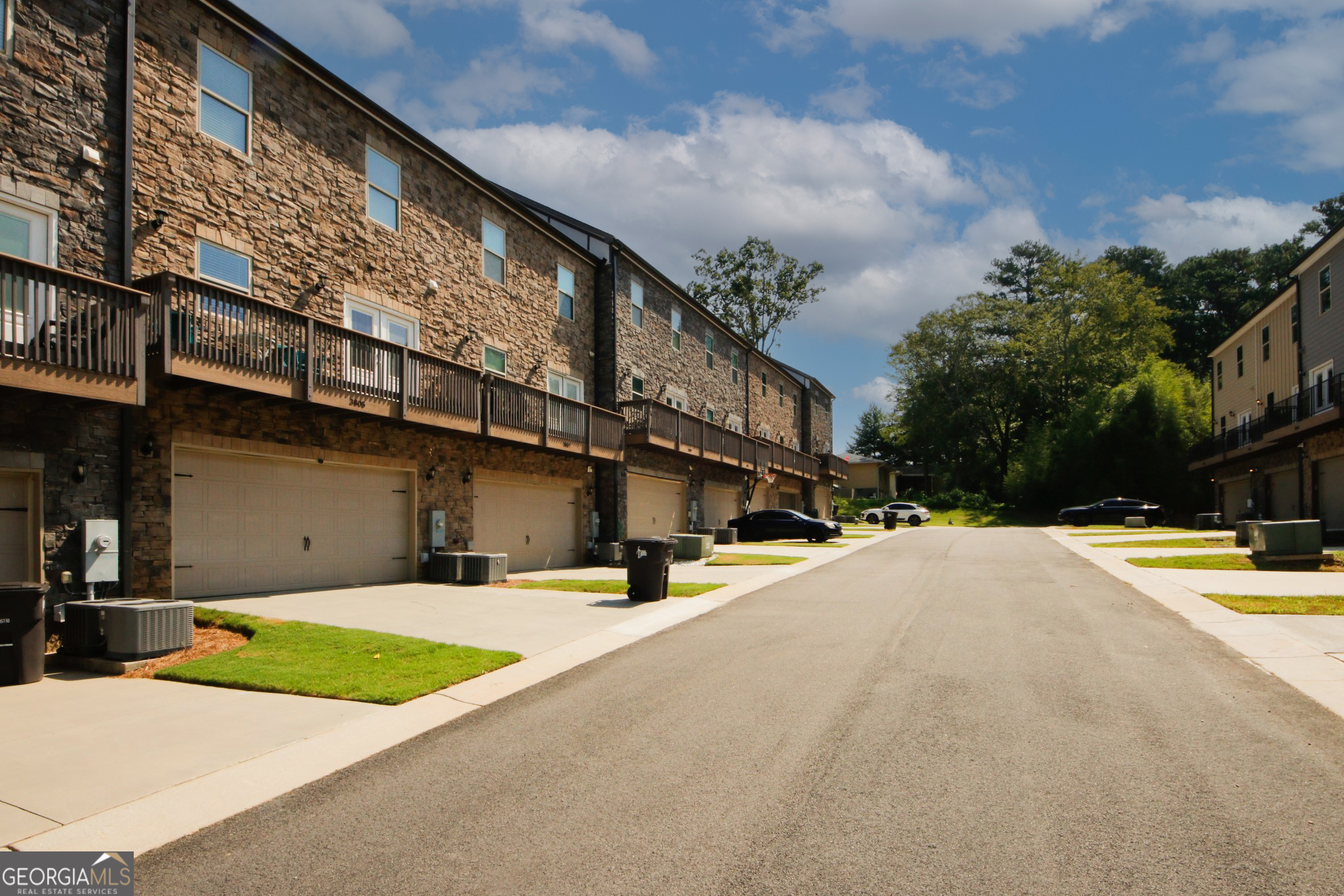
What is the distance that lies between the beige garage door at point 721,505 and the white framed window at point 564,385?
9283 millimetres

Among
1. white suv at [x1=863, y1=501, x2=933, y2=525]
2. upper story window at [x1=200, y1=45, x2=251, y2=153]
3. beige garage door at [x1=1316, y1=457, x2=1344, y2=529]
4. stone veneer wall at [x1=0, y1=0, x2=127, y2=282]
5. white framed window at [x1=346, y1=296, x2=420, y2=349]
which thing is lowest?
white suv at [x1=863, y1=501, x2=933, y2=525]

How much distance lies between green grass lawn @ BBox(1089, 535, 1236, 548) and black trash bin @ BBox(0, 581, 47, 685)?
82.6ft

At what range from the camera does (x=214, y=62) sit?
512 inches

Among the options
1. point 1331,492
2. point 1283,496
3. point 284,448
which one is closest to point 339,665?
point 284,448

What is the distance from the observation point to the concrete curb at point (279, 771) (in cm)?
431

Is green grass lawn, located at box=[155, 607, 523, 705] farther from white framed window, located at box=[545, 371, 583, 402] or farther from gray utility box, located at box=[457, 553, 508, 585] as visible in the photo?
white framed window, located at box=[545, 371, 583, 402]

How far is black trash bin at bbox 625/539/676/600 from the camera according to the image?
13375mm

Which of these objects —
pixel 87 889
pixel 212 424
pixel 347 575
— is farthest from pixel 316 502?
pixel 87 889

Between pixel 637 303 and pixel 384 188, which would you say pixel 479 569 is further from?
pixel 637 303

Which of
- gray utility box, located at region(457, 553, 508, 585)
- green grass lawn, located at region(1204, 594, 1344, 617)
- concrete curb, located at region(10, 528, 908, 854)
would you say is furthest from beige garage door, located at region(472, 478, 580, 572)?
green grass lawn, located at region(1204, 594, 1344, 617)

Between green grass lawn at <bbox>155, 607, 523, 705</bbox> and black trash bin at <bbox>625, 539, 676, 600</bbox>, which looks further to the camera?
black trash bin at <bbox>625, 539, 676, 600</bbox>

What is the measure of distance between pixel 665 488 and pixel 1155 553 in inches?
577

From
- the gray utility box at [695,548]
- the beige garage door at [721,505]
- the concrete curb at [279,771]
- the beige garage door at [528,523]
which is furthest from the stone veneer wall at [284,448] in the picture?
the beige garage door at [721,505]

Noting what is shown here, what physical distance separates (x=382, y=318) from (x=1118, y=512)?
3839 cm
